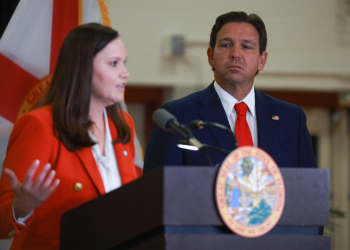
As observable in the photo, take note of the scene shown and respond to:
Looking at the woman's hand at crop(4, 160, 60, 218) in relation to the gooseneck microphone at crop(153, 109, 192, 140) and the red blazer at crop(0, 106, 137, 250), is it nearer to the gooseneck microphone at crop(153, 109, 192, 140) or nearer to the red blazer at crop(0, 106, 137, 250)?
the red blazer at crop(0, 106, 137, 250)

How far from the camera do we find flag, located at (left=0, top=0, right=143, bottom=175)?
205 cm

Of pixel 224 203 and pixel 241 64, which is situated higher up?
pixel 241 64

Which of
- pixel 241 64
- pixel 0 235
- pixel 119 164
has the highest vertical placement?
pixel 241 64

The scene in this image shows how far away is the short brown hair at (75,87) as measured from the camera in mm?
1532

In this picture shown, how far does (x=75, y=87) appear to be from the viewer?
1.55 m

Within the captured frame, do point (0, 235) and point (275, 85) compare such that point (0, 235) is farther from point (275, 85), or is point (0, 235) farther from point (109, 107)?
point (275, 85)

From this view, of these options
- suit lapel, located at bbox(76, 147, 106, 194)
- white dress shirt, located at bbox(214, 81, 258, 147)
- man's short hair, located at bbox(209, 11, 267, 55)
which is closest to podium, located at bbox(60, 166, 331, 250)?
suit lapel, located at bbox(76, 147, 106, 194)

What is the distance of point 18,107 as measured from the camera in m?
2.04

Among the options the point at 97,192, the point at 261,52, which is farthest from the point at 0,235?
the point at 261,52

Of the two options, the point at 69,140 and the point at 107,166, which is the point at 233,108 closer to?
the point at 107,166

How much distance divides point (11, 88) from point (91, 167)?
2.44ft

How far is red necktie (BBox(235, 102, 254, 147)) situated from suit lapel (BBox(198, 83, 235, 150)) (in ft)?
0.11

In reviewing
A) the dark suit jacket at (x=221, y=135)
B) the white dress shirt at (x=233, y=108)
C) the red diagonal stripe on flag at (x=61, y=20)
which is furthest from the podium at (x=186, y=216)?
the red diagonal stripe on flag at (x=61, y=20)

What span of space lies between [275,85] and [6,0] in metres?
3.00
